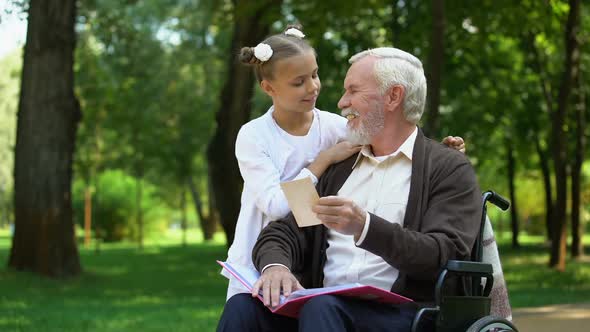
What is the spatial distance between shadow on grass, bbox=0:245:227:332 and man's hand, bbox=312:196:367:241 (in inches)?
179

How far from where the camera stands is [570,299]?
A: 10.4 meters

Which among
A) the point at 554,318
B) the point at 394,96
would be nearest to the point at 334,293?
the point at 394,96

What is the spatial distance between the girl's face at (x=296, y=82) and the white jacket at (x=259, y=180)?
13 cm

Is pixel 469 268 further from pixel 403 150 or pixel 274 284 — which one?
pixel 274 284

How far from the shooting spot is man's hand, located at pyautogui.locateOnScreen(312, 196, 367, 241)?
10.3ft

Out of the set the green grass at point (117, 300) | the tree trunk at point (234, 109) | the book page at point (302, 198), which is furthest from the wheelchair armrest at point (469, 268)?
the tree trunk at point (234, 109)

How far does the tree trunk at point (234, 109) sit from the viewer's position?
13.5m

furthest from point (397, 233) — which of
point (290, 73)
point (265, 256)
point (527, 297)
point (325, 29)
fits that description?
point (325, 29)

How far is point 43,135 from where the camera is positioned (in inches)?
528

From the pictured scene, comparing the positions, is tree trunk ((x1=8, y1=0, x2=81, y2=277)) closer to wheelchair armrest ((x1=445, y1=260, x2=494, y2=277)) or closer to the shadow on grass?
the shadow on grass

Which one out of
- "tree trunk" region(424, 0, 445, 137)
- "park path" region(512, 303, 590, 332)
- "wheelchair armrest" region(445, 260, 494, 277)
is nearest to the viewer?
"wheelchair armrest" region(445, 260, 494, 277)

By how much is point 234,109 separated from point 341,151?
11.6 meters

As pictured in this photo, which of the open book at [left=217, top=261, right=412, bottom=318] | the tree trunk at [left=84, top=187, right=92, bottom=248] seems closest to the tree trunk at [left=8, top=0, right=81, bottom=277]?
the open book at [left=217, top=261, right=412, bottom=318]

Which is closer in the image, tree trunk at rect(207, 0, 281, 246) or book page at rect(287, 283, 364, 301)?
book page at rect(287, 283, 364, 301)
